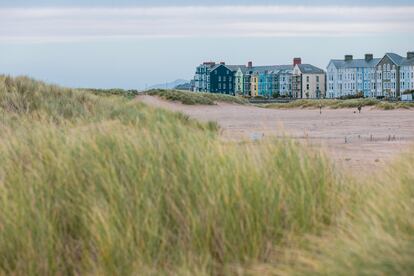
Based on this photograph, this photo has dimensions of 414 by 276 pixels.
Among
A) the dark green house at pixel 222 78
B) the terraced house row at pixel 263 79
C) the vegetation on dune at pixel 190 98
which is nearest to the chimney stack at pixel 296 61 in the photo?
the terraced house row at pixel 263 79

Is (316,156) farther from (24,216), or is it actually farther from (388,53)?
(388,53)

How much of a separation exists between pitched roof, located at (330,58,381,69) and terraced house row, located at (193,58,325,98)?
4552 mm

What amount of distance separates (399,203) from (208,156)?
1.66 metres

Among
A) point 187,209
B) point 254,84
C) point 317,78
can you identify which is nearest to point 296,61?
point 317,78

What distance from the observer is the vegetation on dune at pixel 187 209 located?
5.46m

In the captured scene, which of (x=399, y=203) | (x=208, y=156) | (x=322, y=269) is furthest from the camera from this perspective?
(x=208, y=156)

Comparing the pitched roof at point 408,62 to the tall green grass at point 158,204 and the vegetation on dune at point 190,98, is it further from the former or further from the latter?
the tall green grass at point 158,204

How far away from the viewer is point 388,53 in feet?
355

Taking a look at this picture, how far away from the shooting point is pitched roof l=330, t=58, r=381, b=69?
113 m

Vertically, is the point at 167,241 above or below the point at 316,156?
below

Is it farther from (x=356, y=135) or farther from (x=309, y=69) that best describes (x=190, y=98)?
(x=309, y=69)

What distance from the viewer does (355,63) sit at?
115562 millimetres

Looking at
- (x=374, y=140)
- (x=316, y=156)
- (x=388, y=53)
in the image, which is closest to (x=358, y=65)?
(x=388, y=53)

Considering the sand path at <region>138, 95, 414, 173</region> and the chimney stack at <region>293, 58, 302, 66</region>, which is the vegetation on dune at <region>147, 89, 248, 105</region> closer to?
the sand path at <region>138, 95, 414, 173</region>
